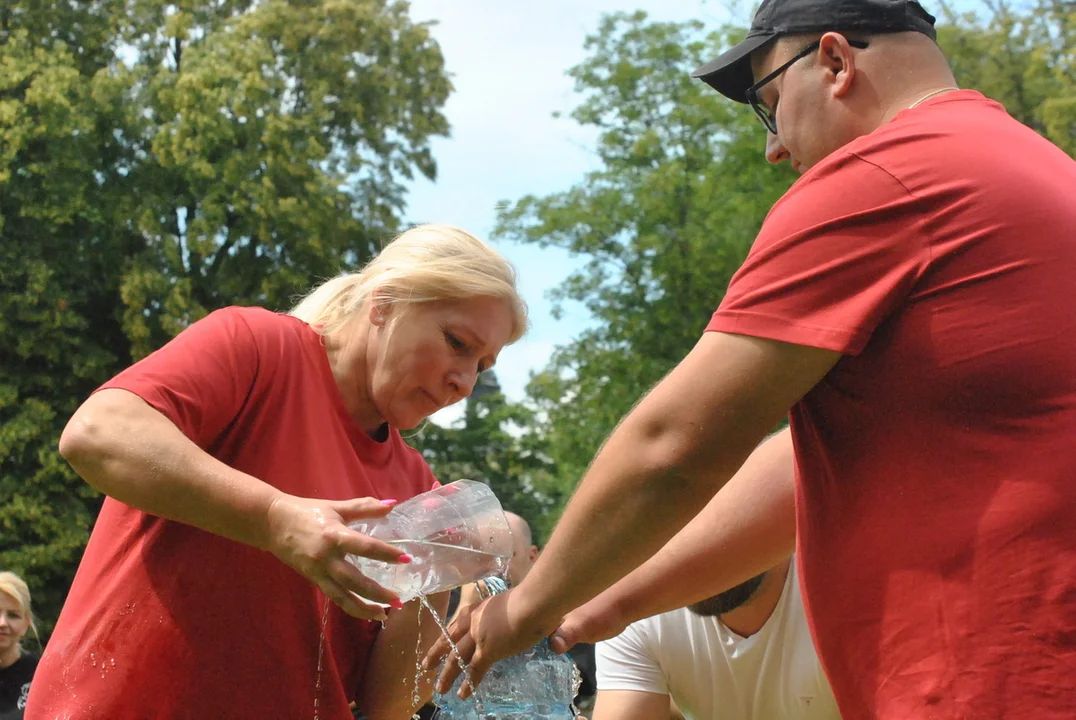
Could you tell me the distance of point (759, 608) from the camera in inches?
143

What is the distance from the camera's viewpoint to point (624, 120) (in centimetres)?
2075

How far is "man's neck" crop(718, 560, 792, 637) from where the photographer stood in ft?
11.9

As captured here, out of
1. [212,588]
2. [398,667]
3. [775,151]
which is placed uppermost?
[775,151]

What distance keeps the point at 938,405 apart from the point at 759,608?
6.97 ft

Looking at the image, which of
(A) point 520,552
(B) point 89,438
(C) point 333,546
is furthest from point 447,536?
(A) point 520,552

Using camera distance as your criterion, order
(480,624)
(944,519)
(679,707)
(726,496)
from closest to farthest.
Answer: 1. (944,519)
2. (480,624)
3. (726,496)
4. (679,707)

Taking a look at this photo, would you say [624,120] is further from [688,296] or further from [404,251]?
[404,251]

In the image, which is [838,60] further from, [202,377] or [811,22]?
[202,377]

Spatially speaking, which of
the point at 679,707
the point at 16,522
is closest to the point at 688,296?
the point at 16,522

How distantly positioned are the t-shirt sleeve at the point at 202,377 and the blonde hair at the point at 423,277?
0.36 metres

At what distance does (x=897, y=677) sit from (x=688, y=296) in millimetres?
18226

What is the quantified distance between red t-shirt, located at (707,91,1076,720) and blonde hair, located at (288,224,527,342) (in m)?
1.23

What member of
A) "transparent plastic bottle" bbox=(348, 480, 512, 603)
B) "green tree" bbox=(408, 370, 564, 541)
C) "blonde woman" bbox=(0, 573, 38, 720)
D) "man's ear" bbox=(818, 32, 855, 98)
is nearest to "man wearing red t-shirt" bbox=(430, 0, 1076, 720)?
"man's ear" bbox=(818, 32, 855, 98)

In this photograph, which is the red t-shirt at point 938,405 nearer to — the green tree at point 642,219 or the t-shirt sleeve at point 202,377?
the t-shirt sleeve at point 202,377
